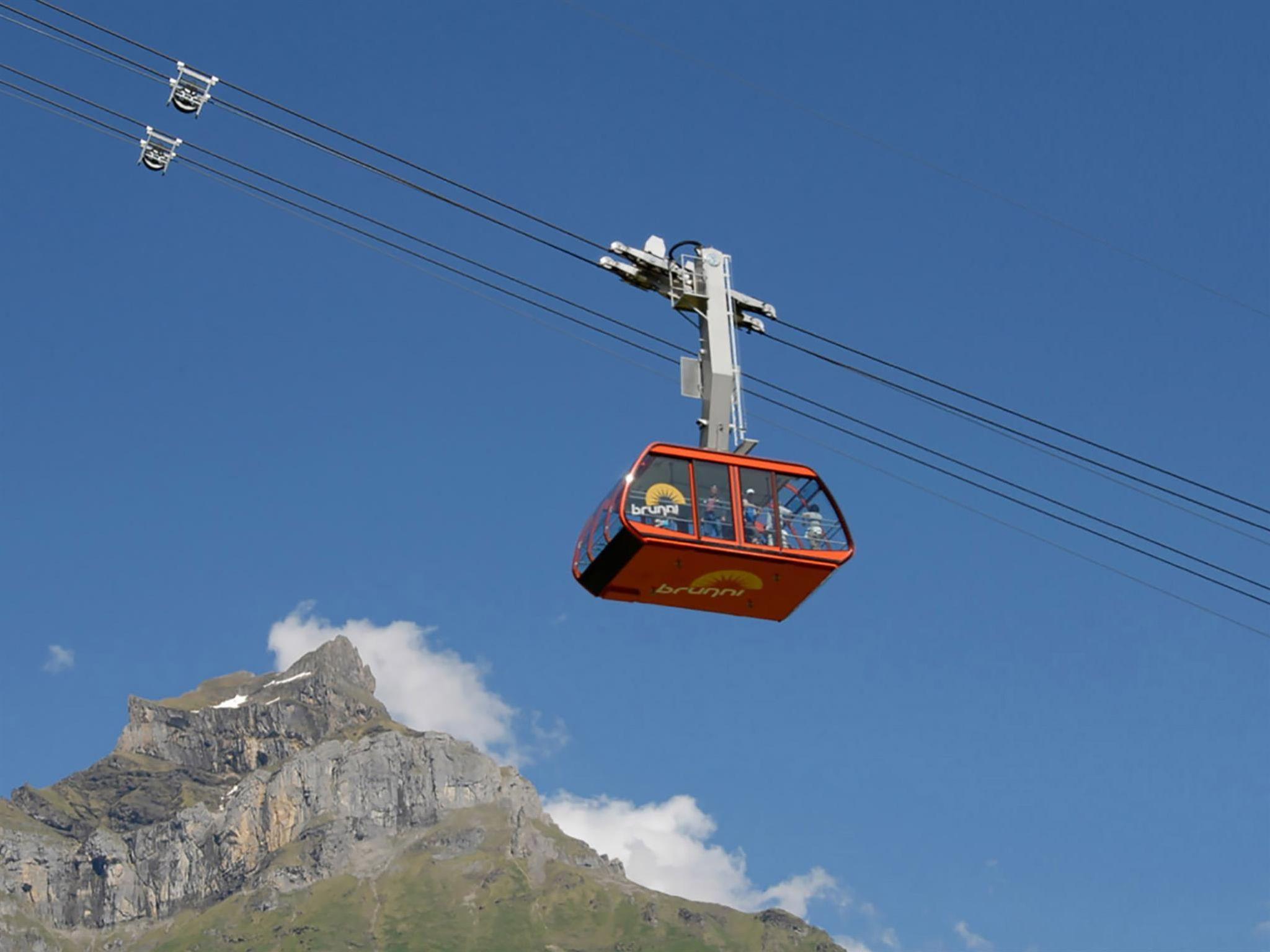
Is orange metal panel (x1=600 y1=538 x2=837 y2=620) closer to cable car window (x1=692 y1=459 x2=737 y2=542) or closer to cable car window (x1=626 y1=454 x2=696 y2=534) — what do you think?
cable car window (x1=692 y1=459 x2=737 y2=542)

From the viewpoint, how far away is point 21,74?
31547 millimetres

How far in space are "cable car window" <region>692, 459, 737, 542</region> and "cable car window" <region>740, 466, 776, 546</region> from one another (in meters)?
0.35

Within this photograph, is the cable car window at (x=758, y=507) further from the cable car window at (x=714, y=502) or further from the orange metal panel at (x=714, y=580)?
the orange metal panel at (x=714, y=580)

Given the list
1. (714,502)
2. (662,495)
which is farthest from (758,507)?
(662,495)

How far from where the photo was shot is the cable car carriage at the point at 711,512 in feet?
123

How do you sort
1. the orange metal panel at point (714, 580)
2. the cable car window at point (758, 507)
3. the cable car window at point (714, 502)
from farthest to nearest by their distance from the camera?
1. the cable car window at point (758, 507)
2. the cable car window at point (714, 502)
3. the orange metal panel at point (714, 580)

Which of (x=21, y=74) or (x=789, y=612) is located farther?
(x=789, y=612)

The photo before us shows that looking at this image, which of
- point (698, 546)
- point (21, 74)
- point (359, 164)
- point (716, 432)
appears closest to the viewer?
point (21, 74)

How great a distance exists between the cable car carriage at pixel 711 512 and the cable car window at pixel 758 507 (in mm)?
27

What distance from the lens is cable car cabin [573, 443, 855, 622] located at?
37.4 meters

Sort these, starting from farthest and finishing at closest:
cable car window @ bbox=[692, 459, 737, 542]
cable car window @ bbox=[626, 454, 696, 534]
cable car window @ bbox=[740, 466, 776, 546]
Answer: cable car window @ bbox=[740, 466, 776, 546] → cable car window @ bbox=[692, 459, 737, 542] → cable car window @ bbox=[626, 454, 696, 534]

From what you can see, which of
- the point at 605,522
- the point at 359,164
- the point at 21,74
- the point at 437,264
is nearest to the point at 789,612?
the point at 605,522

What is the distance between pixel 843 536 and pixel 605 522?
527cm

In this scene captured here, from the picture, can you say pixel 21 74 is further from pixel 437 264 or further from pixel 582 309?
pixel 582 309
